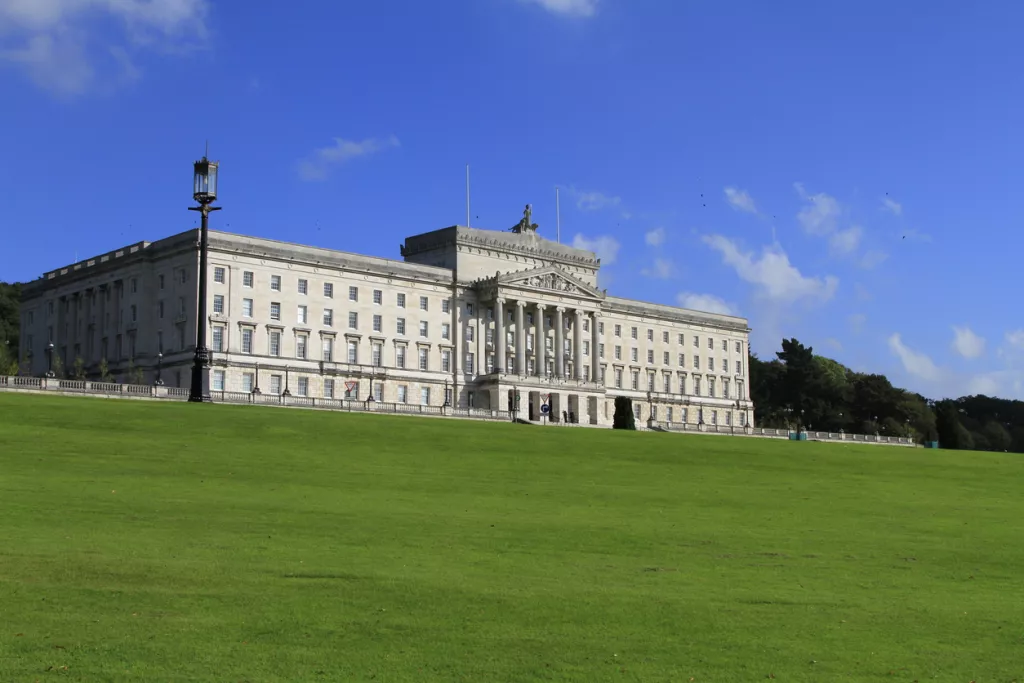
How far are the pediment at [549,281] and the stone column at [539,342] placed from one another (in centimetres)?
255

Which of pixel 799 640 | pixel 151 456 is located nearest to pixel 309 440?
pixel 151 456

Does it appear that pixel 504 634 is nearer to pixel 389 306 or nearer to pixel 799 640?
pixel 799 640

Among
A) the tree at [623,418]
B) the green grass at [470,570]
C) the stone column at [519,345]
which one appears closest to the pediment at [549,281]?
the stone column at [519,345]

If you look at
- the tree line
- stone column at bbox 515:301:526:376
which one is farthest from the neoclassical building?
the tree line

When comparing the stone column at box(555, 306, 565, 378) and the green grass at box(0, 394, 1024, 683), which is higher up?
the stone column at box(555, 306, 565, 378)

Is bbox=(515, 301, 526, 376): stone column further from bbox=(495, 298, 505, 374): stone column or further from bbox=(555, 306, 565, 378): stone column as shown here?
bbox=(555, 306, 565, 378): stone column

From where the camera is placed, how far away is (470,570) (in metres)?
22.9

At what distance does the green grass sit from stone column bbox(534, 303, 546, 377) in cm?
8524

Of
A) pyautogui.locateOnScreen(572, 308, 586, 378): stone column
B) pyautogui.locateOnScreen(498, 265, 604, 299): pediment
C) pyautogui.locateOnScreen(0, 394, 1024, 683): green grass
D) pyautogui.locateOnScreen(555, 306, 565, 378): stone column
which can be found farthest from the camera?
pyautogui.locateOnScreen(572, 308, 586, 378): stone column

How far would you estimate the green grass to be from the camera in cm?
1688

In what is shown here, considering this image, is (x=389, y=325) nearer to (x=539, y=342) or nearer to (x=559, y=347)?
(x=539, y=342)

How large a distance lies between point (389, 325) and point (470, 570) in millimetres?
100714

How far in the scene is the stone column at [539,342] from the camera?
131 metres

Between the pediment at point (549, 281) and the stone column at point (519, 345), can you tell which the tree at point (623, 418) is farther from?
the stone column at point (519, 345)
